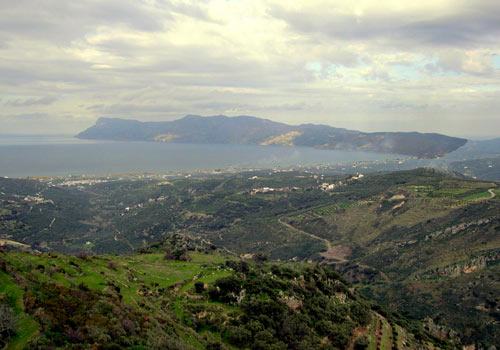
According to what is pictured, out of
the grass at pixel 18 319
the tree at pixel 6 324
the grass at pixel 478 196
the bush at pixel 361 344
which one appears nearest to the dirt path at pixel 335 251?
the grass at pixel 478 196

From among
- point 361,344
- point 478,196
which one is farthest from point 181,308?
point 478,196

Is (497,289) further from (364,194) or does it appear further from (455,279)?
(364,194)

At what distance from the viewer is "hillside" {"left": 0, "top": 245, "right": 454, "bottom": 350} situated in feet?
48.6

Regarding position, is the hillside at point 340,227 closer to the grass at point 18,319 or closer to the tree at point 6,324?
the grass at point 18,319

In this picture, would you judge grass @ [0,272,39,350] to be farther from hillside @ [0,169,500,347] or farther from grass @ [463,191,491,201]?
grass @ [463,191,491,201]

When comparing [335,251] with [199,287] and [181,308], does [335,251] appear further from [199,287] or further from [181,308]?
[181,308]

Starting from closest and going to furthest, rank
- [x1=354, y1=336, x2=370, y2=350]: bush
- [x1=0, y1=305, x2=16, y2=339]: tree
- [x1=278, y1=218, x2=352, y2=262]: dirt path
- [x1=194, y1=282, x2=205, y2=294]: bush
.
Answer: [x1=0, y1=305, x2=16, y2=339]: tree → [x1=354, y1=336, x2=370, y2=350]: bush → [x1=194, y1=282, x2=205, y2=294]: bush → [x1=278, y1=218, x2=352, y2=262]: dirt path

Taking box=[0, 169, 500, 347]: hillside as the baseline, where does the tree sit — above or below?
above

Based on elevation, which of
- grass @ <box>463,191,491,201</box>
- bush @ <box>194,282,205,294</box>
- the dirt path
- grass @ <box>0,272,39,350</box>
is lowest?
the dirt path

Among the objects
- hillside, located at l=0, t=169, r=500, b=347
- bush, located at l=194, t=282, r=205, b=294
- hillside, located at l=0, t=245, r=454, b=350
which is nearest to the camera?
hillside, located at l=0, t=245, r=454, b=350

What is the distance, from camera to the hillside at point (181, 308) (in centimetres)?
1483

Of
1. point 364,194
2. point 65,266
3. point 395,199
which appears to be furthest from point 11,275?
point 364,194

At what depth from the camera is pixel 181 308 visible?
25.2 meters

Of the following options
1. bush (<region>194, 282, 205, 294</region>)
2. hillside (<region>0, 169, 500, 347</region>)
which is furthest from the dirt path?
bush (<region>194, 282, 205, 294</region>)
